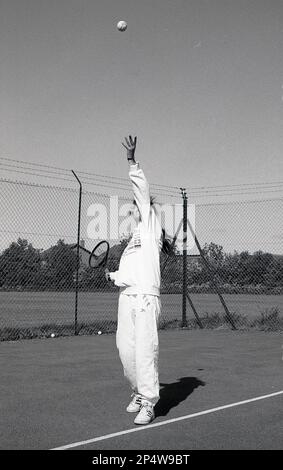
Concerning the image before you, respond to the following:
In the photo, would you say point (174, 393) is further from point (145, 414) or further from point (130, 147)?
point (130, 147)

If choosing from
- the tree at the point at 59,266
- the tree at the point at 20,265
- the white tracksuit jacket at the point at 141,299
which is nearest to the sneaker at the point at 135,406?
the white tracksuit jacket at the point at 141,299

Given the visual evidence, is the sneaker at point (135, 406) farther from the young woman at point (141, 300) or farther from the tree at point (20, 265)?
the tree at point (20, 265)

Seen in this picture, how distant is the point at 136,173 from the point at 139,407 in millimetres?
2185

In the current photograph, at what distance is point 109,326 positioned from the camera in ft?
47.3

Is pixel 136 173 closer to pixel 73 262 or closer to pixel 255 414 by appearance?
pixel 255 414

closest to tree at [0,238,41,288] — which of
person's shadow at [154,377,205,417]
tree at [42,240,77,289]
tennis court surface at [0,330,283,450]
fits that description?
tree at [42,240,77,289]

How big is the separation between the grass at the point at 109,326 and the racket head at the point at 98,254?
429 centimetres

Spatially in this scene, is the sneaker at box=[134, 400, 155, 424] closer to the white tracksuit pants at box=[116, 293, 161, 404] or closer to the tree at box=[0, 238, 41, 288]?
the white tracksuit pants at box=[116, 293, 161, 404]

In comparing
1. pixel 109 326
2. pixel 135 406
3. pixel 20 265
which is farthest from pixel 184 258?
pixel 135 406

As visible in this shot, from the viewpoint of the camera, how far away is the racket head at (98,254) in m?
8.16

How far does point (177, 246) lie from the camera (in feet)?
53.3

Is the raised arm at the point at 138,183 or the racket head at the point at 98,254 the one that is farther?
the racket head at the point at 98,254

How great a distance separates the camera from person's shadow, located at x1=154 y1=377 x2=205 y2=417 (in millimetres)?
6020

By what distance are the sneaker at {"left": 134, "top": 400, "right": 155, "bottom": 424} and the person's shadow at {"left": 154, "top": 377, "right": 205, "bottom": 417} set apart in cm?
33
